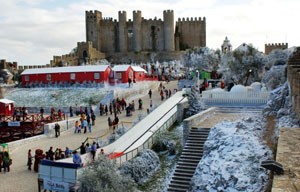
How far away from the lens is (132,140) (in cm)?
1759

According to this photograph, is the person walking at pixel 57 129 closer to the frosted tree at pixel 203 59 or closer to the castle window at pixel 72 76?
the castle window at pixel 72 76

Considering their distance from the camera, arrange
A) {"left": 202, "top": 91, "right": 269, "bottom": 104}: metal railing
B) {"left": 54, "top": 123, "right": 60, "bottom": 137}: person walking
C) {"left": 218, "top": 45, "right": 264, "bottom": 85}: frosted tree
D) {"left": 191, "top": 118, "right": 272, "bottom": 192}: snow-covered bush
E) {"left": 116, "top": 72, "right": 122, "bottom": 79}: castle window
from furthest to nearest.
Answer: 1. {"left": 218, "top": 45, "right": 264, "bottom": 85}: frosted tree
2. {"left": 116, "top": 72, "right": 122, "bottom": 79}: castle window
3. {"left": 202, "top": 91, "right": 269, "bottom": 104}: metal railing
4. {"left": 54, "top": 123, "right": 60, "bottom": 137}: person walking
5. {"left": 191, "top": 118, "right": 272, "bottom": 192}: snow-covered bush

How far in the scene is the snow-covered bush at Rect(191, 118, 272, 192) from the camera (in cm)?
1100

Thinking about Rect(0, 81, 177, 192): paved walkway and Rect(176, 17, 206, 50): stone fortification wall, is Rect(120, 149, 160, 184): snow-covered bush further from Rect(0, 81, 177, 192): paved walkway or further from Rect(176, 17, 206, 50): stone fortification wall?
Rect(176, 17, 206, 50): stone fortification wall

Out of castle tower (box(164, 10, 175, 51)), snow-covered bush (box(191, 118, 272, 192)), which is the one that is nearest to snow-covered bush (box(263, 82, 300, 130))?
snow-covered bush (box(191, 118, 272, 192))

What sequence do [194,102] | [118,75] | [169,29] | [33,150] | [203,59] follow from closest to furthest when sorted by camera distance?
[33,150] < [194,102] < [118,75] < [203,59] < [169,29]

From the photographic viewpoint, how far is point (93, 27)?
70438mm

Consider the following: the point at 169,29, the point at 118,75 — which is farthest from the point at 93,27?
the point at 118,75

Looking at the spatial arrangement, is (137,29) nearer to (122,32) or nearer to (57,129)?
(122,32)

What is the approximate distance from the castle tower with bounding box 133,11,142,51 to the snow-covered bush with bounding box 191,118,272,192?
55.2 meters

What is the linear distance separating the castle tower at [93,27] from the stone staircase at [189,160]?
57.1 meters

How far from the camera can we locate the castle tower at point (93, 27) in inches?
2771

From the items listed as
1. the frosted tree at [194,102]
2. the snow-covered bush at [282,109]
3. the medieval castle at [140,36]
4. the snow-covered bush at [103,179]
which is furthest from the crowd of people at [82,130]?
the medieval castle at [140,36]

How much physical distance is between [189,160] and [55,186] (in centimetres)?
537
